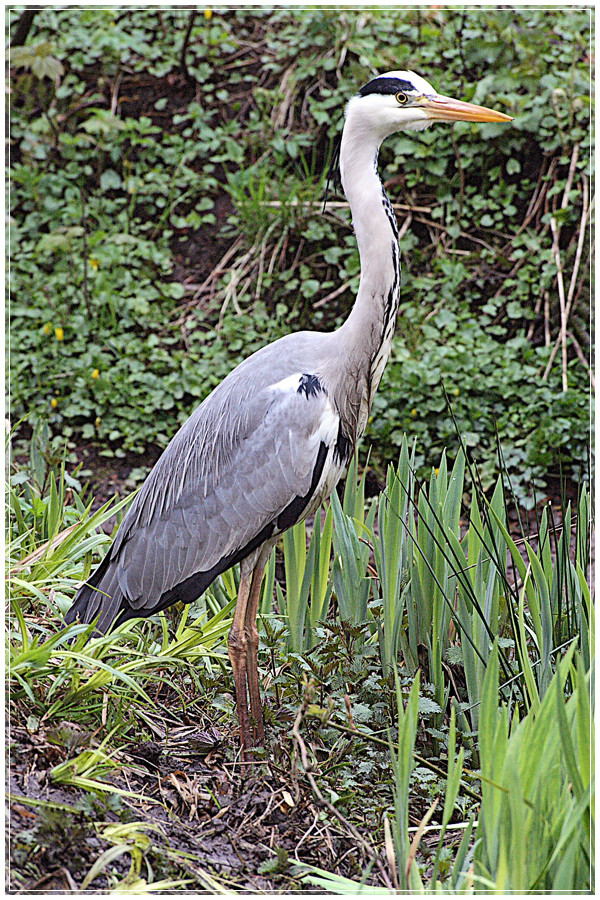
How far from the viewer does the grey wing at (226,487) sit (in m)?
2.36

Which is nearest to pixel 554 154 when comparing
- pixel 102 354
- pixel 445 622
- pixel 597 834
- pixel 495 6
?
pixel 495 6

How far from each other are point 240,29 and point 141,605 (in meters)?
4.86

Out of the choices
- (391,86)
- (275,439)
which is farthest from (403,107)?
(275,439)

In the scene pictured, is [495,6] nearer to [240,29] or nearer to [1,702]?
[240,29]

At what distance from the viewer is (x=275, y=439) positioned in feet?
7.77

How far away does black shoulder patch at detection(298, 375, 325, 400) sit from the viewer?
7.77ft

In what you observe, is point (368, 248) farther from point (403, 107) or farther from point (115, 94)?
point (115, 94)

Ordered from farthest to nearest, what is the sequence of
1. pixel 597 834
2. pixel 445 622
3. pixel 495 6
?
pixel 495 6, pixel 445 622, pixel 597 834

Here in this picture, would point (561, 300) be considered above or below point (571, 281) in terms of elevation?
below

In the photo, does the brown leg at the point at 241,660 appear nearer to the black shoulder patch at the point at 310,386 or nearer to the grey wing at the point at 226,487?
the grey wing at the point at 226,487

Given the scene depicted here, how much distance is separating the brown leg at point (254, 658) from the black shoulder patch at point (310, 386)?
50 centimetres

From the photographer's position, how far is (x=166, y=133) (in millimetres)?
5754

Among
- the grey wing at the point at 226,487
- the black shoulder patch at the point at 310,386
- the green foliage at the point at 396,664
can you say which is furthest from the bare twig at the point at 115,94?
the black shoulder patch at the point at 310,386

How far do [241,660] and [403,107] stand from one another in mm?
1588
